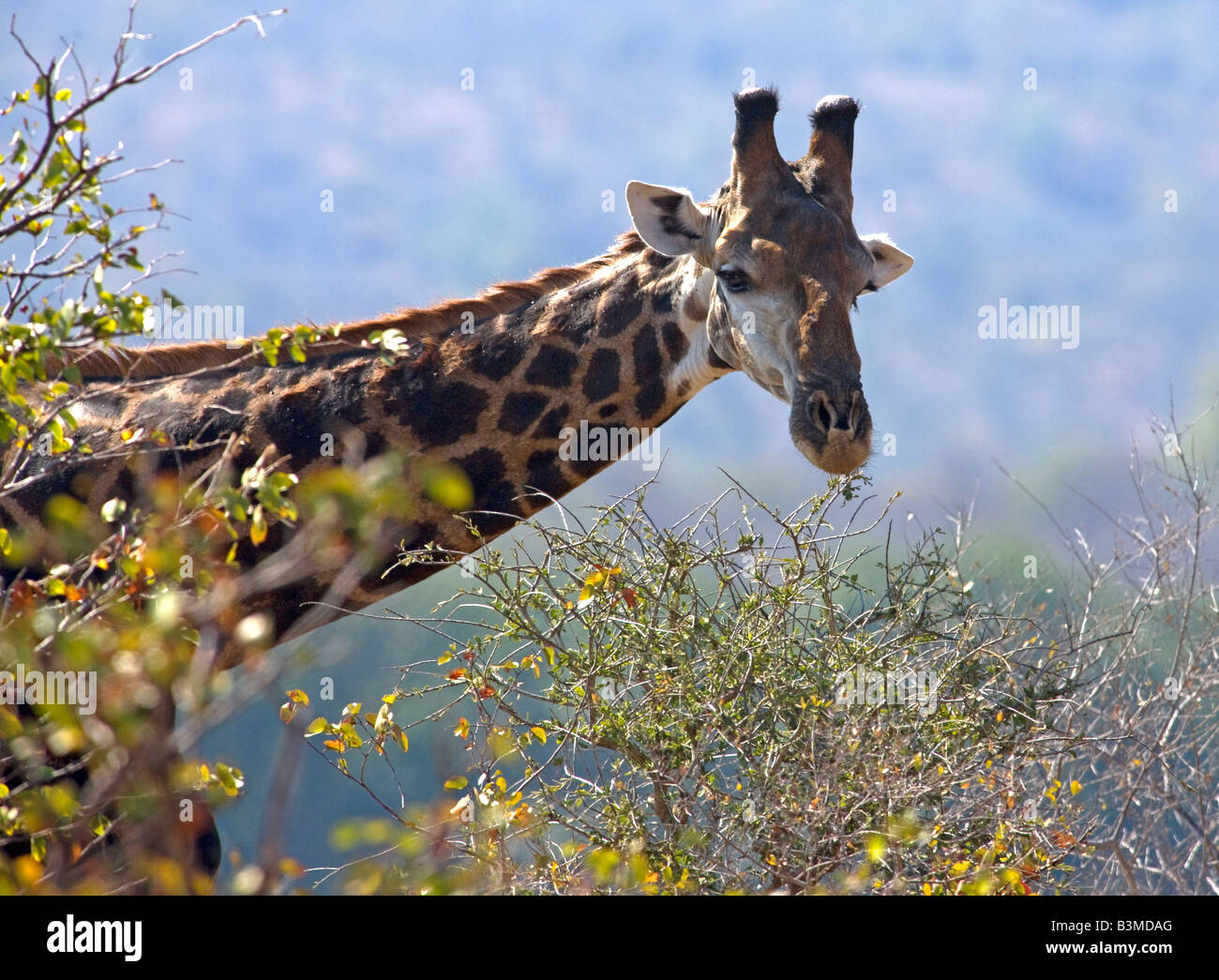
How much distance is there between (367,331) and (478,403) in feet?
2.17

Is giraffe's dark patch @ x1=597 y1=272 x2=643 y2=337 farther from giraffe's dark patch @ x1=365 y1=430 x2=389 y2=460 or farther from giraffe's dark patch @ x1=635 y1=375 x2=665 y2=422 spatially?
giraffe's dark patch @ x1=365 y1=430 x2=389 y2=460

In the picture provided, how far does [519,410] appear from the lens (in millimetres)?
6195

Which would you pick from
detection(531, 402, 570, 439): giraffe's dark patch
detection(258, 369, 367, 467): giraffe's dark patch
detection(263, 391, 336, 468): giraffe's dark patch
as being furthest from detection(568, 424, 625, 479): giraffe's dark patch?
detection(263, 391, 336, 468): giraffe's dark patch

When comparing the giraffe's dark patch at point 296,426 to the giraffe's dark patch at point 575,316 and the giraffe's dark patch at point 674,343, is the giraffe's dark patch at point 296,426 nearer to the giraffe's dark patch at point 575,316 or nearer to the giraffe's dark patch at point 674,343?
the giraffe's dark patch at point 575,316

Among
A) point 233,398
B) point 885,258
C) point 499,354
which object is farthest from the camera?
point 885,258

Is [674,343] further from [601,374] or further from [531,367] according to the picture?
[531,367]

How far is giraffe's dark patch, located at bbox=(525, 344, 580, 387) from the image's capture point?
6.24 metres

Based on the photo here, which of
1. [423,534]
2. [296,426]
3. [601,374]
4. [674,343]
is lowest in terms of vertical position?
[423,534]

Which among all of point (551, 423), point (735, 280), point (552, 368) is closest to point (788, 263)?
point (735, 280)

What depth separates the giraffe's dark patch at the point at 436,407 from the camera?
20.1 ft

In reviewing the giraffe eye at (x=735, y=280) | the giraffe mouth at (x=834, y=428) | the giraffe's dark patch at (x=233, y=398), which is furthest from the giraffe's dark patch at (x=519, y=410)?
the giraffe mouth at (x=834, y=428)

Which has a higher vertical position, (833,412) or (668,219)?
(668,219)

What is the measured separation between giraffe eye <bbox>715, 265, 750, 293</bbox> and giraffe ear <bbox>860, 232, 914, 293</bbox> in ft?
3.60

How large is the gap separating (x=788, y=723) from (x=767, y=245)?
2164 mm
